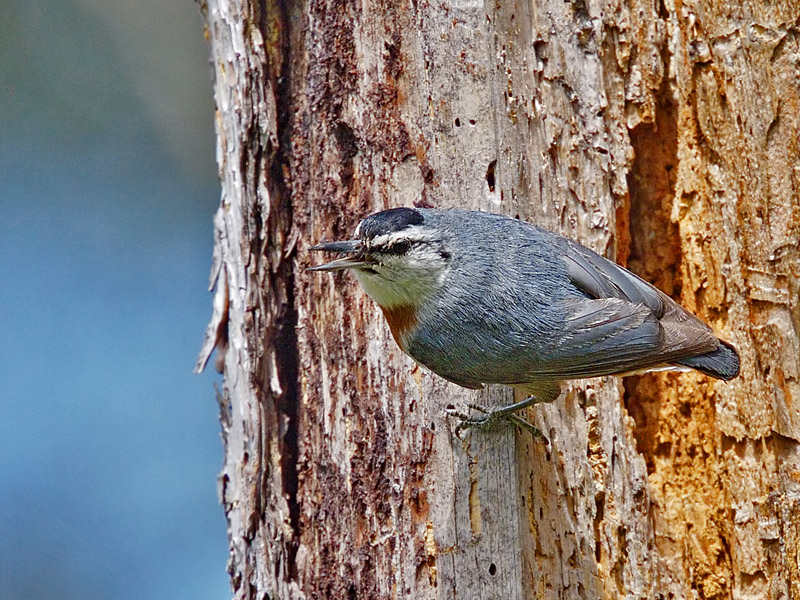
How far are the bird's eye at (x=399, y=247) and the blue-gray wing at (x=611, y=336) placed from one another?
1.36 feet

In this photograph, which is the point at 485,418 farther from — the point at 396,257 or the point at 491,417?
the point at 396,257

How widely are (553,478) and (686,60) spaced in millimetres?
1210

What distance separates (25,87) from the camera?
3914 millimetres

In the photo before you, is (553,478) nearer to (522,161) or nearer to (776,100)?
(522,161)

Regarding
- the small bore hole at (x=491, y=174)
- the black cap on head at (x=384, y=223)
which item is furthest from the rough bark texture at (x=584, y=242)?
the black cap on head at (x=384, y=223)

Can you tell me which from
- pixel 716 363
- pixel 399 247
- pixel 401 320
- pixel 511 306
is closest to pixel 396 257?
pixel 399 247

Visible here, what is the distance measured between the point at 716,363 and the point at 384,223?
0.88 meters

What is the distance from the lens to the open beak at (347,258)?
77.3 inches

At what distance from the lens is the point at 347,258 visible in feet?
6.57

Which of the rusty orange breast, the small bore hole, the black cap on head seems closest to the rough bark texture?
the small bore hole

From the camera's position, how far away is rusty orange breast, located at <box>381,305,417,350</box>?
208 centimetres

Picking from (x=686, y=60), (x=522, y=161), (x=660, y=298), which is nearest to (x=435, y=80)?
(x=522, y=161)

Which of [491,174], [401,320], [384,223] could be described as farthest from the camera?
[491,174]

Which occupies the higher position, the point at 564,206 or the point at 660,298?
the point at 564,206
